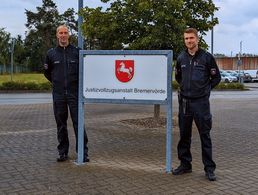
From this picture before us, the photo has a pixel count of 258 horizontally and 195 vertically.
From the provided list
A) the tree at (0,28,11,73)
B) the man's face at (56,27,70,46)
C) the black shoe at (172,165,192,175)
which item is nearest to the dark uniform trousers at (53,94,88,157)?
the man's face at (56,27,70,46)

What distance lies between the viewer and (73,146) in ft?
27.3

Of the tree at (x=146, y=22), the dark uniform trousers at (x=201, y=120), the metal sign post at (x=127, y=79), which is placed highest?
the tree at (x=146, y=22)

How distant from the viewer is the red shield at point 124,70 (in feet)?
21.6

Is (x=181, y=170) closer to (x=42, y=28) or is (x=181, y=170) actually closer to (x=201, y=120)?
(x=201, y=120)

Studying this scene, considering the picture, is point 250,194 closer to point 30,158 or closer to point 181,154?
point 181,154

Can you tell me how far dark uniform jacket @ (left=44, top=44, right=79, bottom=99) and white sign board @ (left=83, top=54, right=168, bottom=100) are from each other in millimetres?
198

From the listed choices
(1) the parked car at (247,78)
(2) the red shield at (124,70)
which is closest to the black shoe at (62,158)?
(2) the red shield at (124,70)

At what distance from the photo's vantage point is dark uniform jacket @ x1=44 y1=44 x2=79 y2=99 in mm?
6871

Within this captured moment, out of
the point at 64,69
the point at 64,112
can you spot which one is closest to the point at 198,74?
the point at 64,69

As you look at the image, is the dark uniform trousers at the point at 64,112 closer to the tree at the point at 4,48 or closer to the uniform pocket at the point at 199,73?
the uniform pocket at the point at 199,73

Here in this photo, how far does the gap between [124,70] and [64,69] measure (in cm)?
92

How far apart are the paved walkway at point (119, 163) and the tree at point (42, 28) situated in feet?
244

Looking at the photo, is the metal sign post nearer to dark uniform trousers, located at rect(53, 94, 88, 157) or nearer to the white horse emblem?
the white horse emblem

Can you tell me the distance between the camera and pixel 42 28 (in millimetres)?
85188
